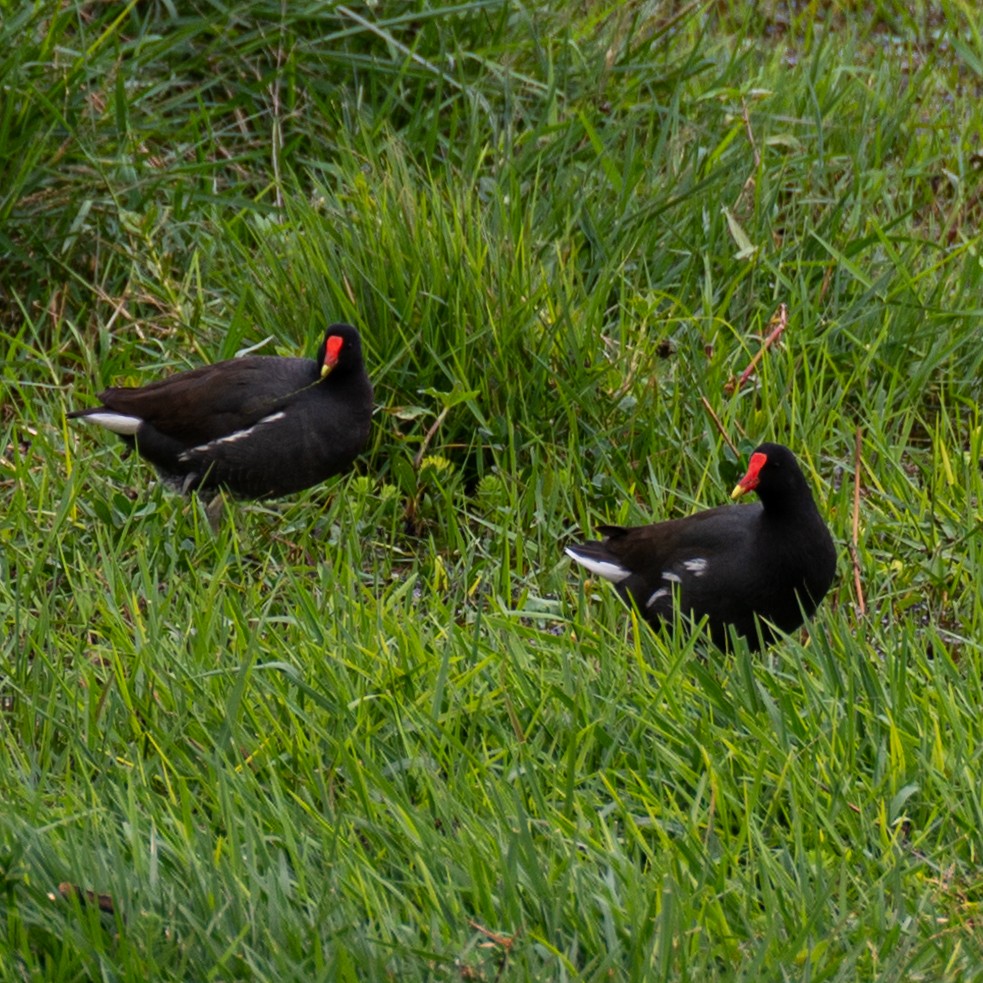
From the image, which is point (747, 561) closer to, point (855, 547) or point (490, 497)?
point (855, 547)

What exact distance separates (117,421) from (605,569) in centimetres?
151

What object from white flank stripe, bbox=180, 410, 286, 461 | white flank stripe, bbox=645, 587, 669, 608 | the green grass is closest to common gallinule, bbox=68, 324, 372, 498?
white flank stripe, bbox=180, 410, 286, 461

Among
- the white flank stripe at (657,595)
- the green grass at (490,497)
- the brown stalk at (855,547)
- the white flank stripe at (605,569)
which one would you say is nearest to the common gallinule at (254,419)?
the green grass at (490,497)

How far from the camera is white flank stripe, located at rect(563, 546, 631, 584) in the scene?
417 cm

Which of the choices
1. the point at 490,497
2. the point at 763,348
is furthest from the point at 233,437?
the point at 763,348

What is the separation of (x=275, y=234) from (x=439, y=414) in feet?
3.10

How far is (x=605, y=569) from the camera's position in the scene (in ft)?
13.7

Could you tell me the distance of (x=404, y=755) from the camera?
3139mm

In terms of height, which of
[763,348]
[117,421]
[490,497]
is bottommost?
[490,497]

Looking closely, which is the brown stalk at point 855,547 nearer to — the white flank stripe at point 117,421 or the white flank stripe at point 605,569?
the white flank stripe at point 605,569

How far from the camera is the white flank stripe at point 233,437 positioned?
15.3 ft

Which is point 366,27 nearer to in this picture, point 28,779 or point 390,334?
point 390,334

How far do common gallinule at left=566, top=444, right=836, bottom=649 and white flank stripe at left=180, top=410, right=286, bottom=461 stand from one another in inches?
41.2

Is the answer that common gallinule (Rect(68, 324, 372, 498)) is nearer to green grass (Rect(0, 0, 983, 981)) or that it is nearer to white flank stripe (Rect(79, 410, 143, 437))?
white flank stripe (Rect(79, 410, 143, 437))
